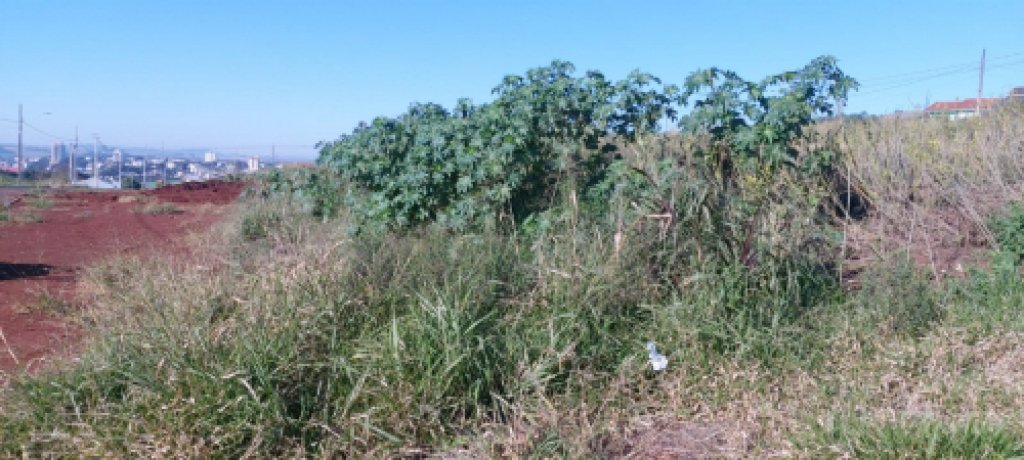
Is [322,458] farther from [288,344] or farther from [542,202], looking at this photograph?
[542,202]

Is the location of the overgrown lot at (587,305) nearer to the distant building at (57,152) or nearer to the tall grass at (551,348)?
the tall grass at (551,348)

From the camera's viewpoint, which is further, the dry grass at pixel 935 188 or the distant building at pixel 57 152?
the distant building at pixel 57 152

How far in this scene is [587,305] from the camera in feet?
17.3

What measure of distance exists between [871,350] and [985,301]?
1.21 m

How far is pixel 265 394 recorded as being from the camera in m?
4.14

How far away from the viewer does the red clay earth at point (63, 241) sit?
5727mm

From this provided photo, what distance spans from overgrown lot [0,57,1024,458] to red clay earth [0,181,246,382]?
43 cm

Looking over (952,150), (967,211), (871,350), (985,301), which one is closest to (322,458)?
(871,350)

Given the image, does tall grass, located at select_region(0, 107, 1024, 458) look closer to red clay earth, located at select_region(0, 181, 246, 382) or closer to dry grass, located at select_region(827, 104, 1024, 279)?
red clay earth, located at select_region(0, 181, 246, 382)

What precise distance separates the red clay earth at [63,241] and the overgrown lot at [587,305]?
434mm

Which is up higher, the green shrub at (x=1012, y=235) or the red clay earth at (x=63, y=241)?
the green shrub at (x=1012, y=235)

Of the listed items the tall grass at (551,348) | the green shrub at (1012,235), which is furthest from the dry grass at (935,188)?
the tall grass at (551,348)

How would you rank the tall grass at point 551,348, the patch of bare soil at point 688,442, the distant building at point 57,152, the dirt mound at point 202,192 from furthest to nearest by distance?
the distant building at point 57,152 < the dirt mound at point 202,192 < the patch of bare soil at point 688,442 < the tall grass at point 551,348

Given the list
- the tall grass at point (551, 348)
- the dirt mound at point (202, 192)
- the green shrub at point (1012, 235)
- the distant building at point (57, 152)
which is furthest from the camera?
the distant building at point (57, 152)
